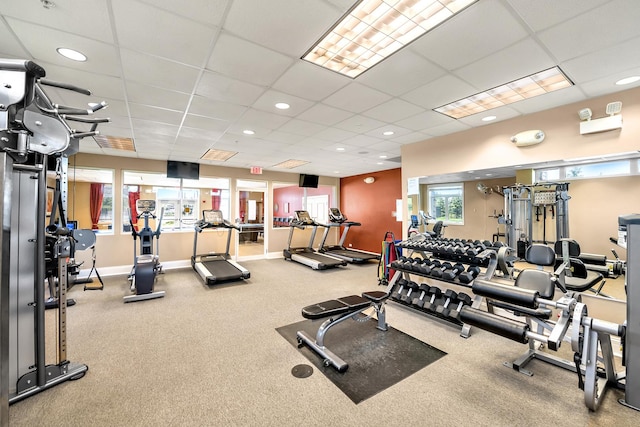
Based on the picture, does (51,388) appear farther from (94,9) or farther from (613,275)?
(613,275)

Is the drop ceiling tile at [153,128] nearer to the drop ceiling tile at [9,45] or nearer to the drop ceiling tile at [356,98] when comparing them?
the drop ceiling tile at [9,45]

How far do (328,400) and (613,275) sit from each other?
10.2 feet

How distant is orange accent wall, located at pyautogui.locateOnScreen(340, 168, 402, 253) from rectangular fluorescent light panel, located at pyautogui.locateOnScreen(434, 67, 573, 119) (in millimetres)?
4043

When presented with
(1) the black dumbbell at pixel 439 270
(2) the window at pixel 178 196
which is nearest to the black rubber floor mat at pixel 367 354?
(1) the black dumbbell at pixel 439 270

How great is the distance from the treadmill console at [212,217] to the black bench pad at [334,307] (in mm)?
4228

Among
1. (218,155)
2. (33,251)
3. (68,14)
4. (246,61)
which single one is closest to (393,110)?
(246,61)

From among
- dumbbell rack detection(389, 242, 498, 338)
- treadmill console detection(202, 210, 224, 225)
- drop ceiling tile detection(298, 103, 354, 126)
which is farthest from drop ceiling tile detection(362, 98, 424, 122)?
treadmill console detection(202, 210, 224, 225)

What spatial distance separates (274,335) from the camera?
3.02 meters

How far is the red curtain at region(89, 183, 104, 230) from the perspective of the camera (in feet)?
28.1

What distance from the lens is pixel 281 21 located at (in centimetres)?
180

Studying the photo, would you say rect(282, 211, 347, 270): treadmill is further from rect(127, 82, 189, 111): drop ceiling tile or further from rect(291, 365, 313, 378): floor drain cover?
rect(127, 82, 189, 111): drop ceiling tile

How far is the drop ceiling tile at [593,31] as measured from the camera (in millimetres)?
Result: 1666

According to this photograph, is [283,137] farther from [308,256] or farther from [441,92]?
[308,256]

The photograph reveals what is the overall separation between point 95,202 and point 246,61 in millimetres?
9406
